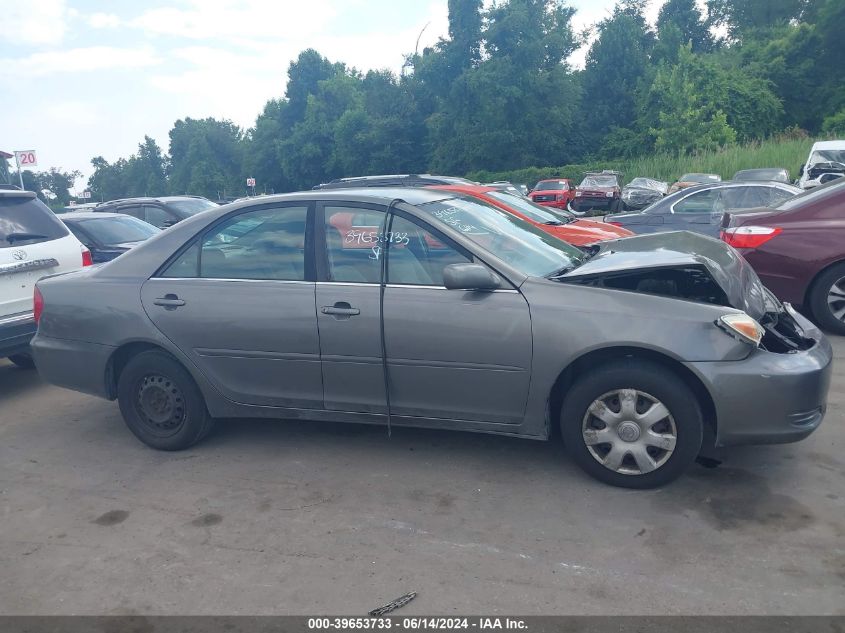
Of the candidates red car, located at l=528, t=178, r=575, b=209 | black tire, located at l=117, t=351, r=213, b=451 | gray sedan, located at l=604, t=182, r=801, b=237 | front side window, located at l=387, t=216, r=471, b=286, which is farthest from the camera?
red car, located at l=528, t=178, r=575, b=209

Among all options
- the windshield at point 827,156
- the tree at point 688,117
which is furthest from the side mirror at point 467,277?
the tree at point 688,117

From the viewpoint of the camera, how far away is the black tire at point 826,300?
6719 mm

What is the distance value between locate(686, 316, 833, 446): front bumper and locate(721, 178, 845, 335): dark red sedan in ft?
11.4

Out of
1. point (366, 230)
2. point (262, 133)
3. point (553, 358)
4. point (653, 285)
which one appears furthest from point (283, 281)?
point (262, 133)

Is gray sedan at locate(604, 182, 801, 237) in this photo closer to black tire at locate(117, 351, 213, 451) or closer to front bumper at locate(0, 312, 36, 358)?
black tire at locate(117, 351, 213, 451)

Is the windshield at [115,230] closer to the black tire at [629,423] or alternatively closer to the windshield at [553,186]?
the black tire at [629,423]

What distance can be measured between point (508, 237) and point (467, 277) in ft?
2.76

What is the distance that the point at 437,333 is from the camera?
160 inches

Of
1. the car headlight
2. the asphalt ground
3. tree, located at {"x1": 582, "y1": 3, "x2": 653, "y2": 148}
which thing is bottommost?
the asphalt ground

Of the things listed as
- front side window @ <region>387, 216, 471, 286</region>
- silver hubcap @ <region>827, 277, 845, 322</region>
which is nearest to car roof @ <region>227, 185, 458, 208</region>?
front side window @ <region>387, 216, 471, 286</region>

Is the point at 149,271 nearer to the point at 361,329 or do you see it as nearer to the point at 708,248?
the point at 361,329

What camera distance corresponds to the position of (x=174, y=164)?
347ft

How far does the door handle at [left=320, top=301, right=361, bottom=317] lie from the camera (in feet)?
13.8

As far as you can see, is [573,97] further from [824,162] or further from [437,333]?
[437,333]
